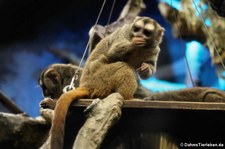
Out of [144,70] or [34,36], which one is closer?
[144,70]

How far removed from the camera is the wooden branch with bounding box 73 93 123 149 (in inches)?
99.5

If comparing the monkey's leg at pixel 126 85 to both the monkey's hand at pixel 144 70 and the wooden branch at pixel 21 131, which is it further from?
the wooden branch at pixel 21 131

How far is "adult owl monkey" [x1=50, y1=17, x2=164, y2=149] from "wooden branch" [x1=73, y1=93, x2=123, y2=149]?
193 millimetres

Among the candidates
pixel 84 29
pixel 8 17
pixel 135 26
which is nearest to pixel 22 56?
pixel 8 17

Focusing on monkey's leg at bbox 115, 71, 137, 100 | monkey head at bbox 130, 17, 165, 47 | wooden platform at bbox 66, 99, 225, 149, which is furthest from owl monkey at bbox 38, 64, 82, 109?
wooden platform at bbox 66, 99, 225, 149

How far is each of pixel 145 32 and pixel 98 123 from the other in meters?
1.39

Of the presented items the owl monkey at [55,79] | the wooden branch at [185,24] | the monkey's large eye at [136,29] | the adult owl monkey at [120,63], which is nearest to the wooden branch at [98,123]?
the adult owl monkey at [120,63]

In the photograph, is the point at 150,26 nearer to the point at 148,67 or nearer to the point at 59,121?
the point at 148,67

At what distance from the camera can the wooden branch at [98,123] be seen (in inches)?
Answer: 99.5

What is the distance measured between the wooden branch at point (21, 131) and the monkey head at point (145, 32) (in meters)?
1.60

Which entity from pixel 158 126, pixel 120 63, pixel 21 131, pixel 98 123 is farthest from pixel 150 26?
A: pixel 21 131

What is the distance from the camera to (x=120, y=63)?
3.30 m

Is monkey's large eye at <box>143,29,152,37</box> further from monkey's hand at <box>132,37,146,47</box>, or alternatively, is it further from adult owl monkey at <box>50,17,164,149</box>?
monkey's hand at <box>132,37,146,47</box>


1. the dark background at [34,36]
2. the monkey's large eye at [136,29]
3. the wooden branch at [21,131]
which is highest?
the dark background at [34,36]
